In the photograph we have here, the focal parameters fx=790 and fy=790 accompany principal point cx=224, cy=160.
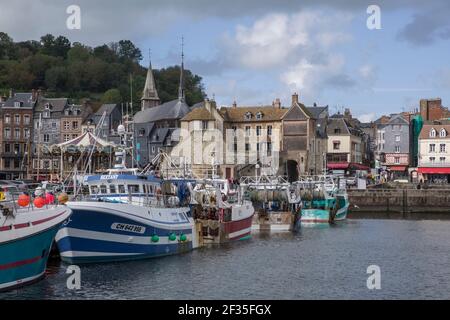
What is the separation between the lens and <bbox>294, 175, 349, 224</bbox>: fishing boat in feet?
239

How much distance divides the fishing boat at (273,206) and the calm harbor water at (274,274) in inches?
317

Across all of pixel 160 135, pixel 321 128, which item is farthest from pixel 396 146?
pixel 160 135

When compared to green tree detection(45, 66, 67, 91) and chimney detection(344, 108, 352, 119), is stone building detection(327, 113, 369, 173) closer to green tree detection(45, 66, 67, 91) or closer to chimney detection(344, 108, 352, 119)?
chimney detection(344, 108, 352, 119)

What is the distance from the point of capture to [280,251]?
47.0m

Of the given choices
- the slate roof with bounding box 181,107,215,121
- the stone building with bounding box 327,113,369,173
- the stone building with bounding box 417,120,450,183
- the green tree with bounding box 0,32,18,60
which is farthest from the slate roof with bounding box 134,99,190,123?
the green tree with bounding box 0,32,18,60

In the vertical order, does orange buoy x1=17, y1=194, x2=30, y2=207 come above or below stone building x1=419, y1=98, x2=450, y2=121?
below

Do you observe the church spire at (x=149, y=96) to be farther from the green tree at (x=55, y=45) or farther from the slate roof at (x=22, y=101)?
the green tree at (x=55, y=45)

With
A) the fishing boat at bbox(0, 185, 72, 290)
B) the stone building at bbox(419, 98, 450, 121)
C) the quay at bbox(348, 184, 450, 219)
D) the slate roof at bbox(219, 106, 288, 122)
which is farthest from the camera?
the stone building at bbox(419, 98, 450, 121)

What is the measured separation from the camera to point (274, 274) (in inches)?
1464

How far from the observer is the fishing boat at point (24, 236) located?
28.8 metres

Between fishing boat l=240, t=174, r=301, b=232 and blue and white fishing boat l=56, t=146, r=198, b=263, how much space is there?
16280 millimetres

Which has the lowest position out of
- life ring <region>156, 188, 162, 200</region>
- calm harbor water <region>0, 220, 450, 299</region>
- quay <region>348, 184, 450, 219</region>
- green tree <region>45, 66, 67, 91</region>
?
calm harbor water <region>0, 220, 450, 299</region>

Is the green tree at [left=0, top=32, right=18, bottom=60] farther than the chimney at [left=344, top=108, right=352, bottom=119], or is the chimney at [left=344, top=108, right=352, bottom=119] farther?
the green tree at [left=0, top=32, right=18, bottom=60]

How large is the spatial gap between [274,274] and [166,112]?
7977 centimetres
